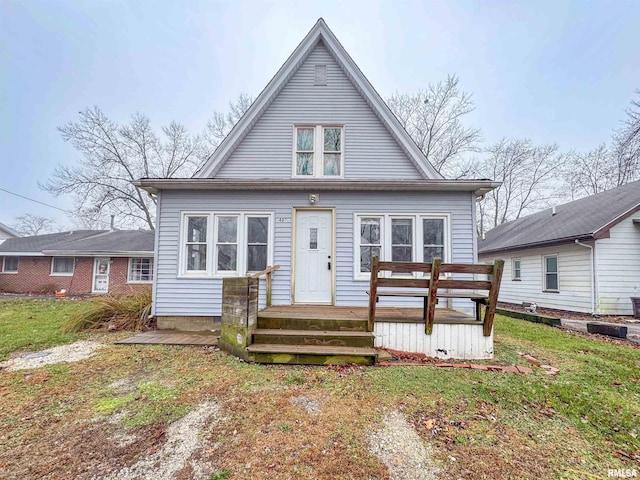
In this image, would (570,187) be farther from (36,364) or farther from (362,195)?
(36,364)

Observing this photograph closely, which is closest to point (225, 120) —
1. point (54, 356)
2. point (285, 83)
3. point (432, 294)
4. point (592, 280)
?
point (285, 83)

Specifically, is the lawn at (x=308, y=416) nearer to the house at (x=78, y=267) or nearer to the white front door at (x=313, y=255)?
the white front door at (x=313, y=255)

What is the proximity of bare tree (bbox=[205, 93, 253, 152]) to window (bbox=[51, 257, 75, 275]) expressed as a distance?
37.3 ft

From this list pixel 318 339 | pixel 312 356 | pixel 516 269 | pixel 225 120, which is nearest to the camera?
pixel 312 356

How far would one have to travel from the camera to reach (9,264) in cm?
1712

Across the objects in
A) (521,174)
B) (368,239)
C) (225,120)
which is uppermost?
(225,120)

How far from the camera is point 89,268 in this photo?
1642cm

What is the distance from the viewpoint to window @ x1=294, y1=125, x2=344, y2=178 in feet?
24.6

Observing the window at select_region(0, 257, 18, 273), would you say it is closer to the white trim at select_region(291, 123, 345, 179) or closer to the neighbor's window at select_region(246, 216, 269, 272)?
the neighbor's window at select_region(246, 216, 269, 272)

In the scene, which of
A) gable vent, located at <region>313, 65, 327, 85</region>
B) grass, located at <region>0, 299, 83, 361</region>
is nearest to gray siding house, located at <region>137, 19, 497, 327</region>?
grass, located at <region>0, 299, 83, 361</region>

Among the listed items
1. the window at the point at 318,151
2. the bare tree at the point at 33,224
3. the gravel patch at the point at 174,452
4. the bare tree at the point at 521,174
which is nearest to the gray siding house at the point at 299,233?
the window at the point at 318,151

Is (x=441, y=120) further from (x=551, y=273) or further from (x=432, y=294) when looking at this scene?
(x=432, y=294)

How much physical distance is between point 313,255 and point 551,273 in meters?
9.96

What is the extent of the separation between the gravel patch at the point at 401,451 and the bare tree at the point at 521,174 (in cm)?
2277
